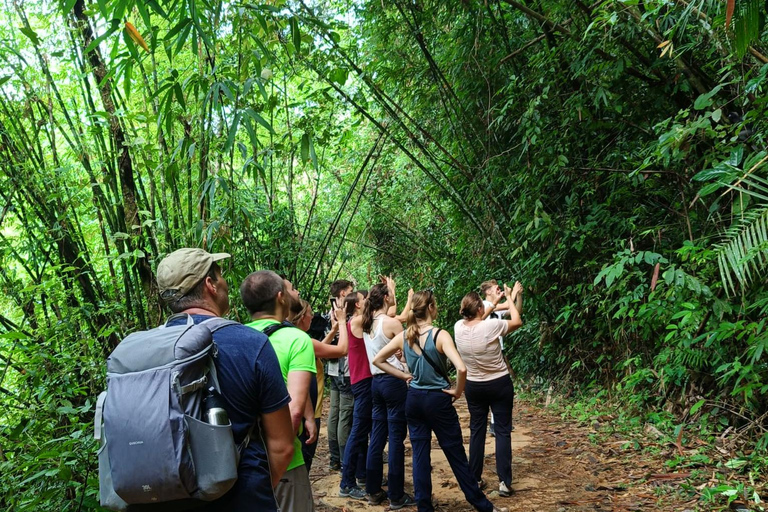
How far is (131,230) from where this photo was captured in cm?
386

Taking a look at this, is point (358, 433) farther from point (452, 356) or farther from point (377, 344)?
point (452, 356)

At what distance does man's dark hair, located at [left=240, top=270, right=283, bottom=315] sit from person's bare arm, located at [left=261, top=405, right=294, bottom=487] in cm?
74

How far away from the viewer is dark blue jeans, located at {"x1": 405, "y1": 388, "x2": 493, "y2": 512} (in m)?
3.80

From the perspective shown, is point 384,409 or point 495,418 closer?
point 495,418

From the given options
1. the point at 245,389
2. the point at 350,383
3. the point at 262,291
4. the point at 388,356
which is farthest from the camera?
the point at 350,383

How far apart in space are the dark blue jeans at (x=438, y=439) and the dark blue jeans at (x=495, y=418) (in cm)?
54

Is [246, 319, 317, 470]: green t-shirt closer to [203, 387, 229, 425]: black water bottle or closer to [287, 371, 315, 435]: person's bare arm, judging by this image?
[287, 371, 315, 435]: person's bare arm

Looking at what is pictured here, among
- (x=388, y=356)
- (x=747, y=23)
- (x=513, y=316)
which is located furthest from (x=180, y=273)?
(x=513, y=316)

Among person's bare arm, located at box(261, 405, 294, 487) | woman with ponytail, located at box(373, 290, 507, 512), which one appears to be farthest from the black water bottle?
woman with ponytail, located at box(373, 290, 507, 512)

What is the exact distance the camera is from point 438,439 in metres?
3.83

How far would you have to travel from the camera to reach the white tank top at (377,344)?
441 cm

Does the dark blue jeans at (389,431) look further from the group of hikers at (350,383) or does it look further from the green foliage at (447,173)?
the green foliage at (447,173)

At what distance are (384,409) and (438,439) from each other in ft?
2.73

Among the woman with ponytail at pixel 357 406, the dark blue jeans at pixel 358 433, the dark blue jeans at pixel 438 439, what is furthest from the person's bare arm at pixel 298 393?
the dark blue jeans at pixel 358 433
